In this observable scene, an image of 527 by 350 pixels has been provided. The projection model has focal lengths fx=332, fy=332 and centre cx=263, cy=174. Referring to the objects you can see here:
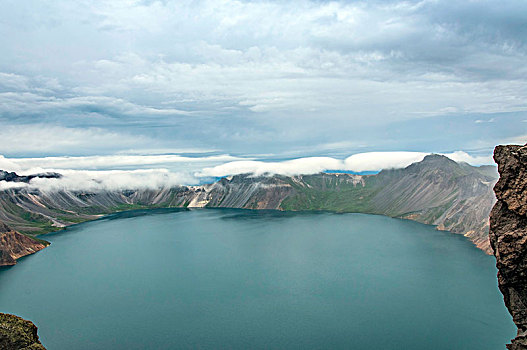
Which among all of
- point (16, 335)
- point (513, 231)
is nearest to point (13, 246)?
point (16, 335)

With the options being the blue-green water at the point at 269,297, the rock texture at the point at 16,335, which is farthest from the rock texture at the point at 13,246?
the rock texture at the point at 16,335

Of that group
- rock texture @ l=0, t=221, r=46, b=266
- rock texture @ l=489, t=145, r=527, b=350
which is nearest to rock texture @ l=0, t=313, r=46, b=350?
rock texture @ l=489, t=145, r=527, b=350

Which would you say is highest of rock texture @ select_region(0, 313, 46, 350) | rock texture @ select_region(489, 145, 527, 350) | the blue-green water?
rock texture @ select_region(489, 145, 527, 350)

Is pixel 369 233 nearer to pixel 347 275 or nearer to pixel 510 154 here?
pixel 347 275

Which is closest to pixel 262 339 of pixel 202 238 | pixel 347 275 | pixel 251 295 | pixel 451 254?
pixel 251 295

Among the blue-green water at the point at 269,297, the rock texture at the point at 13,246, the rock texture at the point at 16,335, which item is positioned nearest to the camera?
the rock texture at the point at 16,335

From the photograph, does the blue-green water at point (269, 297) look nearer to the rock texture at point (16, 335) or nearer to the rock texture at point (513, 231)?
the rock texture at point (16, 335)

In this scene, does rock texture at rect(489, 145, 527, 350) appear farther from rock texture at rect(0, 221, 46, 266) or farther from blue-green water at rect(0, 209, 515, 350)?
rock texture at rect(0, 221, 46, 266)
